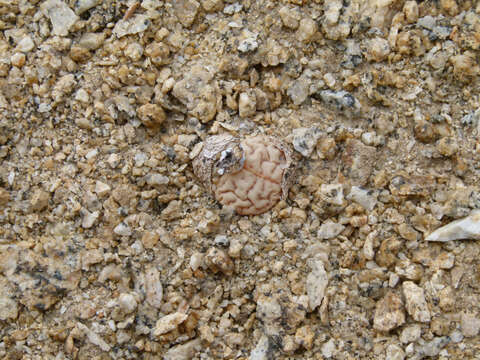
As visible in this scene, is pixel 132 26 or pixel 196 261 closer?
pixel 196 261

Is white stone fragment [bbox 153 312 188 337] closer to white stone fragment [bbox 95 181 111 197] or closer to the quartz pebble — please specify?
white stone fragment [bbox 95 181 111 197]

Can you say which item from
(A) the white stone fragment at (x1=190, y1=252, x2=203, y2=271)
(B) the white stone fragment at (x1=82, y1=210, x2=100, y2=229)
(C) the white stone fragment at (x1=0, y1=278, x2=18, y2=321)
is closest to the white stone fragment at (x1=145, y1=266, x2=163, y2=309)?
(A) the white stone fragment at (x1=190, y1=252, x2=203, y2=271)

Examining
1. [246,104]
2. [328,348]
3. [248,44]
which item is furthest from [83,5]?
[328,348]

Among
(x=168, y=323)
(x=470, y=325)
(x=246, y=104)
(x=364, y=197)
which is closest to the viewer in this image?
(x=470, y=325)

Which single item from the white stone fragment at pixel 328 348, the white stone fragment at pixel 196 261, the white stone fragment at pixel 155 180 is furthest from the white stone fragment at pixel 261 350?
the white stone fragment at pixel 155 180

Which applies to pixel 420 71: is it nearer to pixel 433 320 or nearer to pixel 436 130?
pixel 436 130

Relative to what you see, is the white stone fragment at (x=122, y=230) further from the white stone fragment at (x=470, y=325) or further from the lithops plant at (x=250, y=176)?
the white stone fragment at (x=470, y=325)

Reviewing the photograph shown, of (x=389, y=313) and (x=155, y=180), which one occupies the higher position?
(x=155, y=180)

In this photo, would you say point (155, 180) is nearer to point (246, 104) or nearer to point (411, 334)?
point (246, 104)
